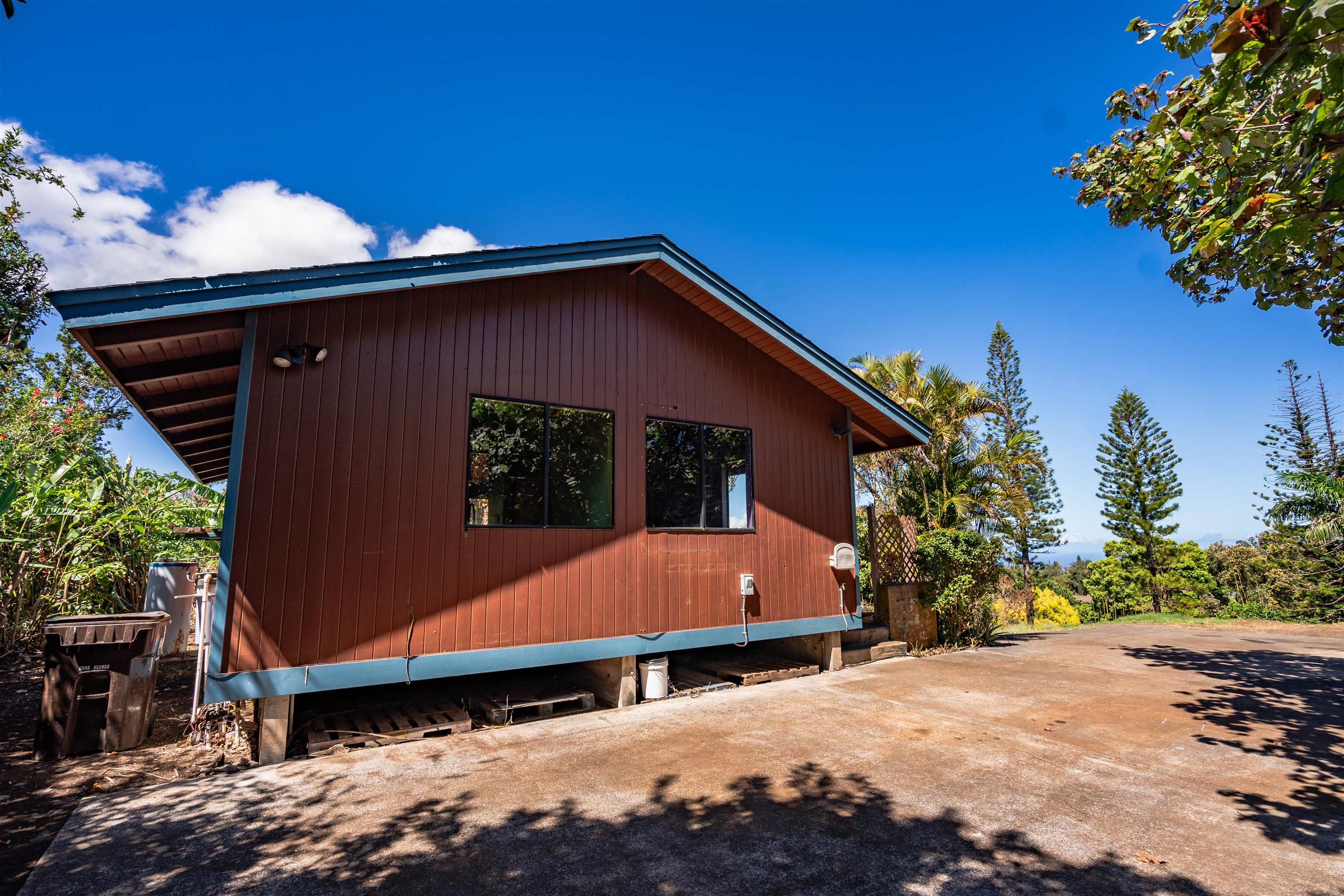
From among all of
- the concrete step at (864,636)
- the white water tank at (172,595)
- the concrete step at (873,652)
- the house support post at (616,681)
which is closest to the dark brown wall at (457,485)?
the house support post at (616,681)

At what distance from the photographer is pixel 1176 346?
19.8m

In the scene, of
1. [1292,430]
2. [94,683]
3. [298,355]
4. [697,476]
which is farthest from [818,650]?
[1292,430]

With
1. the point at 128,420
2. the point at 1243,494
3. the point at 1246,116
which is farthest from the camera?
the point at 128,420

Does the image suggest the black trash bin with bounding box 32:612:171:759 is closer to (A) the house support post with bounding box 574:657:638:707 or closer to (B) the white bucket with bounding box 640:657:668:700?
(A) the house support post with bounding box 574:657:638:707

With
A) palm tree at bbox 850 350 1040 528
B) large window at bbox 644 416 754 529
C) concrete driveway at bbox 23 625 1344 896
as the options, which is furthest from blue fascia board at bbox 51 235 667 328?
palm tree at bbox 850 350 1040 528

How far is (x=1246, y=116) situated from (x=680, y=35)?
8516mm

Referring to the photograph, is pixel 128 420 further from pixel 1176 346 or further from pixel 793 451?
pixel 1176 346

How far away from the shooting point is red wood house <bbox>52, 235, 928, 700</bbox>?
185 inches

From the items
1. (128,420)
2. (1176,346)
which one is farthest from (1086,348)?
(128,420)

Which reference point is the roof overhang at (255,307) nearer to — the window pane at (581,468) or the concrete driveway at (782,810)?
the window pane at (581,468)

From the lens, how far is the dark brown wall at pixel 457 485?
4.79 m

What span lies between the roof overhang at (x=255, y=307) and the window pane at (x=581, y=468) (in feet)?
5.46

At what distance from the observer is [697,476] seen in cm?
724

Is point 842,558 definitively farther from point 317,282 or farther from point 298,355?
point 317,282
